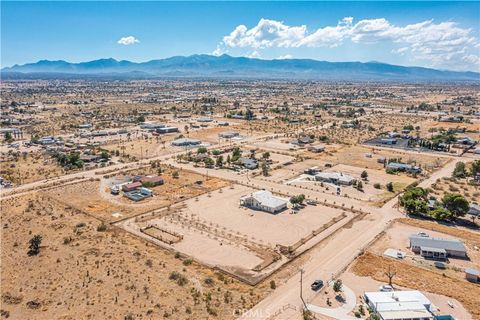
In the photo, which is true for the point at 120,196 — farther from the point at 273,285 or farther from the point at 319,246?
the point at 273,285

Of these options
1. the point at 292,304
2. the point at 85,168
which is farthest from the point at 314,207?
the point at 85,168

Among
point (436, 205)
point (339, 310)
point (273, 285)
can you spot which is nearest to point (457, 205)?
point (436, 205)

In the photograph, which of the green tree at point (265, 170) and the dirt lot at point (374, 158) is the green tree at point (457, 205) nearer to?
the dirt lot at point (374, 158)

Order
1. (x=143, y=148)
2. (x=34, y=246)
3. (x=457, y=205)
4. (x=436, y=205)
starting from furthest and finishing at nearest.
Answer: (x=143, y=148) → (x=436, y=205) → (x=457, y=205) → (x=34, y=246)

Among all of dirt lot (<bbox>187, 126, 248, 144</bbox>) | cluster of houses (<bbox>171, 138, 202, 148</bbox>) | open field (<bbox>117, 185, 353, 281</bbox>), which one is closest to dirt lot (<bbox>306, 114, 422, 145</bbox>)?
dirt lot (<bbox>187, 126, 248, 144</bbox>)

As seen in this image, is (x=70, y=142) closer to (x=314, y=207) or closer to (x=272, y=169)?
(x=272, y=169)

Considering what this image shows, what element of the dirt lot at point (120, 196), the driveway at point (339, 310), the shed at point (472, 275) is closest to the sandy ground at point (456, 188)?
the shed at point (472, 275)
